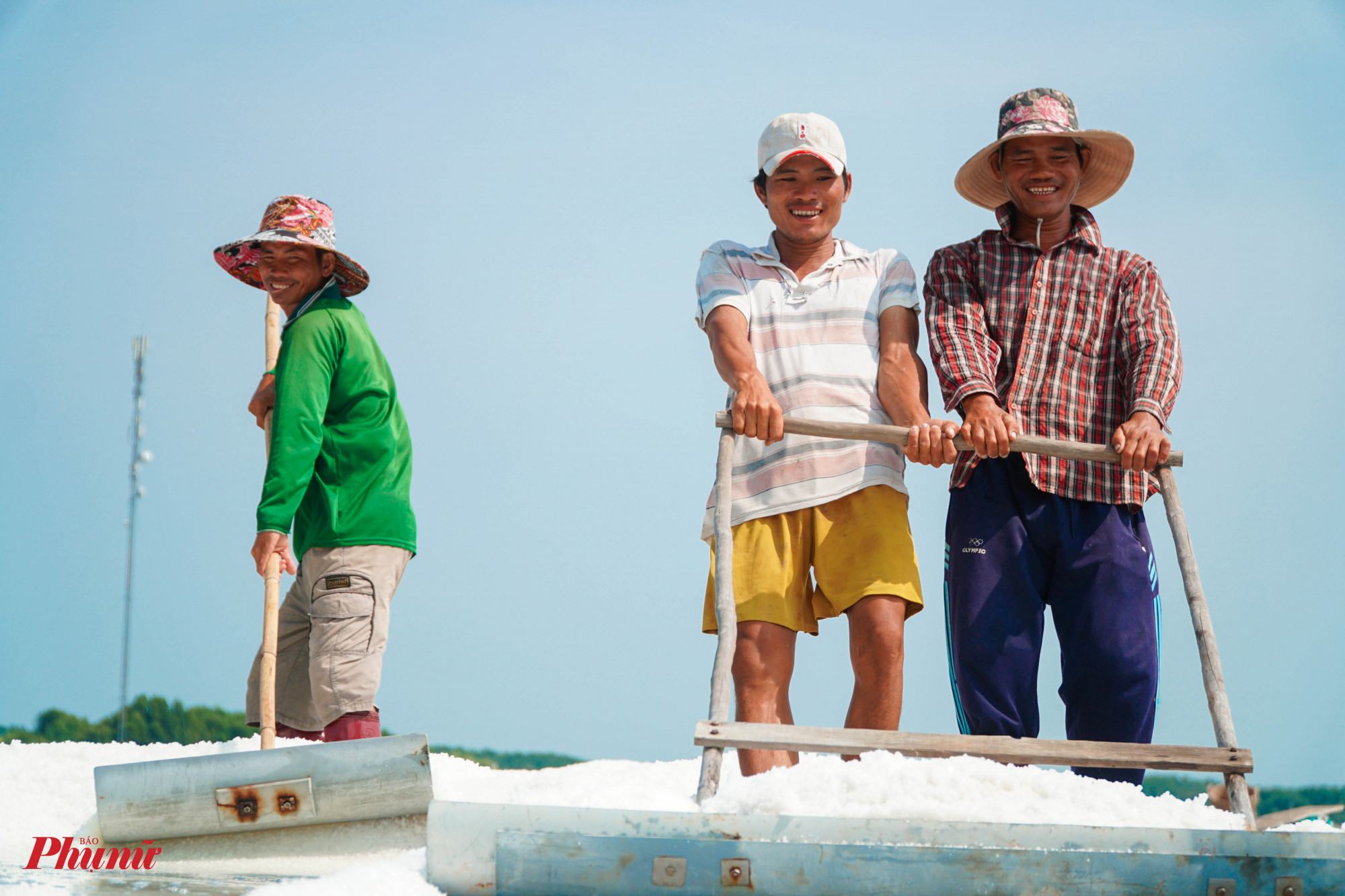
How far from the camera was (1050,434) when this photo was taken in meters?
3.79

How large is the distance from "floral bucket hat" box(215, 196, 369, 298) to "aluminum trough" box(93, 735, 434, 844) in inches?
72.4

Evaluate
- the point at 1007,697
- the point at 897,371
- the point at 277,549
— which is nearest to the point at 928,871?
the point at 1007,697

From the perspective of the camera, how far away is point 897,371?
3875mm

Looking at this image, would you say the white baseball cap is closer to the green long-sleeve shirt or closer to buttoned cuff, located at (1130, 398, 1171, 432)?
buttoned cuff, located at (1130, 398, 1171, 432)

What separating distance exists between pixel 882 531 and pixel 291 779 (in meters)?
1.82

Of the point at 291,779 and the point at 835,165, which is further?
the point at 835,165

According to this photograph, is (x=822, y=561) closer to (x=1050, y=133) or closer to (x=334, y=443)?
(x=1050, y=133)

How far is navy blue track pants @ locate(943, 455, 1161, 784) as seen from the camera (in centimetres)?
361

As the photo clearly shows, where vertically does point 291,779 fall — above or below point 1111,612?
below

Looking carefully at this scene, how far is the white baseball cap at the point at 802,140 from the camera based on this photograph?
13.0ft

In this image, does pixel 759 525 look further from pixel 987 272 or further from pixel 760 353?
pixel 987 272

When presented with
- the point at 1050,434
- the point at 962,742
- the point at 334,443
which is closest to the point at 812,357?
the point at 1050,434

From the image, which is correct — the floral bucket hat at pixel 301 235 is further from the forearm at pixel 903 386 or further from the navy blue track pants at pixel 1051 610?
the navy blue track pants at pixel 1051 610

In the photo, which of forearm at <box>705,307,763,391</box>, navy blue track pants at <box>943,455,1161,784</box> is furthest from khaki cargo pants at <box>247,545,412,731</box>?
navy blue track pants at <box>943,455,1161,784</box>
